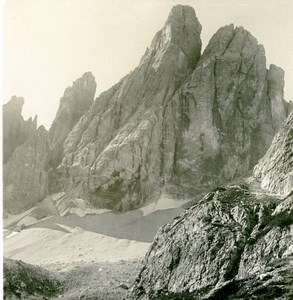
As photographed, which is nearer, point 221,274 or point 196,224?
point 221,274

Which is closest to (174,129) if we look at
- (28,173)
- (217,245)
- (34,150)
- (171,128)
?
(171,128)

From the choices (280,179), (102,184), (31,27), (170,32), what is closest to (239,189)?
(280,179)

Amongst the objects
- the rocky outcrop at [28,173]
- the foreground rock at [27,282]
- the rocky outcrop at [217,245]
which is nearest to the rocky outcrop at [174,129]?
the rocky outcrop at [28,173]

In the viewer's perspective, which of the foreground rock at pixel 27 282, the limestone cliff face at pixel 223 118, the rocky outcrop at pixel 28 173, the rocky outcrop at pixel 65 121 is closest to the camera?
the foreground rock at pixel 27 282

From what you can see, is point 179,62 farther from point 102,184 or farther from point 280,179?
point 280,179

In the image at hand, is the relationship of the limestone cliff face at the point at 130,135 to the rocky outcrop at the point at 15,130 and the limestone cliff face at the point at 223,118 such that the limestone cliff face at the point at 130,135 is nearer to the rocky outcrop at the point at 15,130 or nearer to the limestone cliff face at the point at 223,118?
the limestone cliff face at the point at 223,118
